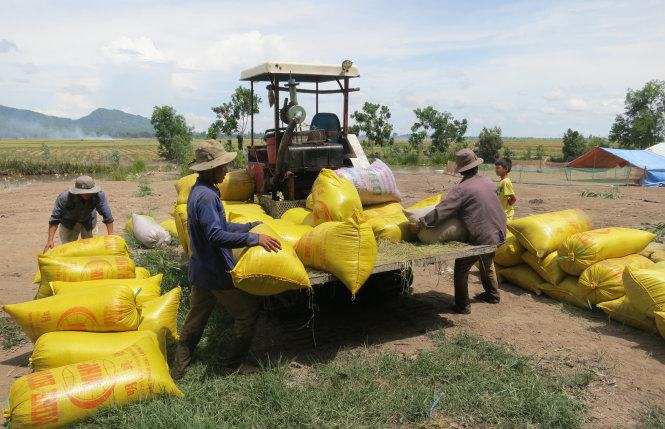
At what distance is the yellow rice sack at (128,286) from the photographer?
357 centimetres

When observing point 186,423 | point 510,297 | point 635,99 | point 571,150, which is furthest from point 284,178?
point 635,99

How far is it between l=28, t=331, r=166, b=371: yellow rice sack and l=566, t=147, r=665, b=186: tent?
66.0 ft

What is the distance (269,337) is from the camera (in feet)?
13.4

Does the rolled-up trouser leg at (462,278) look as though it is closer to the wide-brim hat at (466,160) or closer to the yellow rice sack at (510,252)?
the wide-brim hat at (466,160)

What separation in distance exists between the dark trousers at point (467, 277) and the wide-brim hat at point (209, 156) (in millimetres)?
2391

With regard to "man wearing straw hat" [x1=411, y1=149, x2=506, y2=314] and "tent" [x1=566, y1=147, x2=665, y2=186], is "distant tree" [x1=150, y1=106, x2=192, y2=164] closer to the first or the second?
"tent" [x1=566, y1=147, x2=665, y2=186]

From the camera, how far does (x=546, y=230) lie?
4922mm

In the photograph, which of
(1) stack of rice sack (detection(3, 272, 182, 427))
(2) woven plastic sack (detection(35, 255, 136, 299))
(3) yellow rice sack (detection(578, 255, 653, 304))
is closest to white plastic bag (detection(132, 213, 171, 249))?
(2) woven plastic sack (detection(35, 255, 136, 299))

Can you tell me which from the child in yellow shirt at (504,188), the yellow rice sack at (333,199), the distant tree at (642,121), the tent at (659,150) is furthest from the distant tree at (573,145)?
the yellow rice sack at (333,199)

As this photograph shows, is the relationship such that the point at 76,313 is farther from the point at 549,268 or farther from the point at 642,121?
the point at 642,121

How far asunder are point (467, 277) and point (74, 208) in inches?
160

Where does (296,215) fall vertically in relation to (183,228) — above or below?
above

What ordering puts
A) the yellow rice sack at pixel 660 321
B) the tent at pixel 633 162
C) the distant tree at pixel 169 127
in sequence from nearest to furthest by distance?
the yellow rice sack at pixel 660 321 → the tent at pixel 633 162 → the distant tree at pixel 169 127

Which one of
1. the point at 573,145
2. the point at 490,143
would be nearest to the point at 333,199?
the point at 490,143
